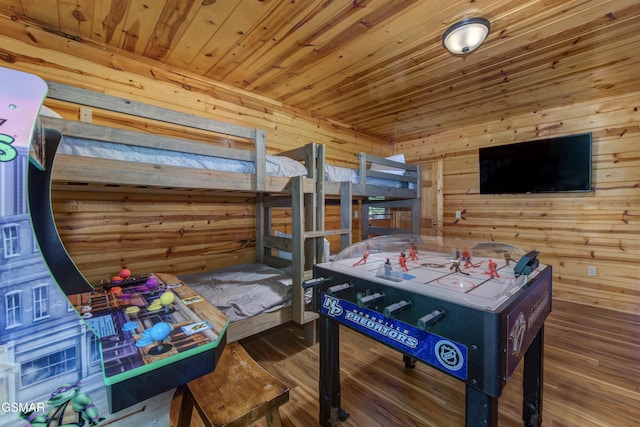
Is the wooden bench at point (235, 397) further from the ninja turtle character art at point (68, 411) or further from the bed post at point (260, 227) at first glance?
the bed post at point (260, 227)

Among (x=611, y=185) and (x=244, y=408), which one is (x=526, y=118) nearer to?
(x=611, y=185)

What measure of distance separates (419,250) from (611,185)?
2.87 m

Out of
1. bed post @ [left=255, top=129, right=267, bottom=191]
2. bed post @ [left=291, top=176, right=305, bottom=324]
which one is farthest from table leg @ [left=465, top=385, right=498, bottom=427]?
bed post @ [left=255, top=129, right=267, bottom=191]

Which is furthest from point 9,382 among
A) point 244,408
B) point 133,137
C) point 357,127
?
point 357,127

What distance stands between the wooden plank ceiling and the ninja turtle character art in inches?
81.1

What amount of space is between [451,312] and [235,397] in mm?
920

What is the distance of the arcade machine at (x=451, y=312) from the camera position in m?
0.85

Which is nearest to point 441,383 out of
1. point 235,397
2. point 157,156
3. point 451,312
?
point 451,312

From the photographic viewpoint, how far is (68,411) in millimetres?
684

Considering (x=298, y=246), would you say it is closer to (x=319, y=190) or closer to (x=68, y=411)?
(x=319, y=190)

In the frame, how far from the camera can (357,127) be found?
4160mm

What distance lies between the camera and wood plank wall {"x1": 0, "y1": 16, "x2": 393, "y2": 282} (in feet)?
6.47

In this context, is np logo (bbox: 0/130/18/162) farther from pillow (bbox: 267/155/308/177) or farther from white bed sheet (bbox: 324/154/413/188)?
white bed sheet (bbox: 324/154/413/188)

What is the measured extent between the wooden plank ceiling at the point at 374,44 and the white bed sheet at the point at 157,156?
0.97 m
